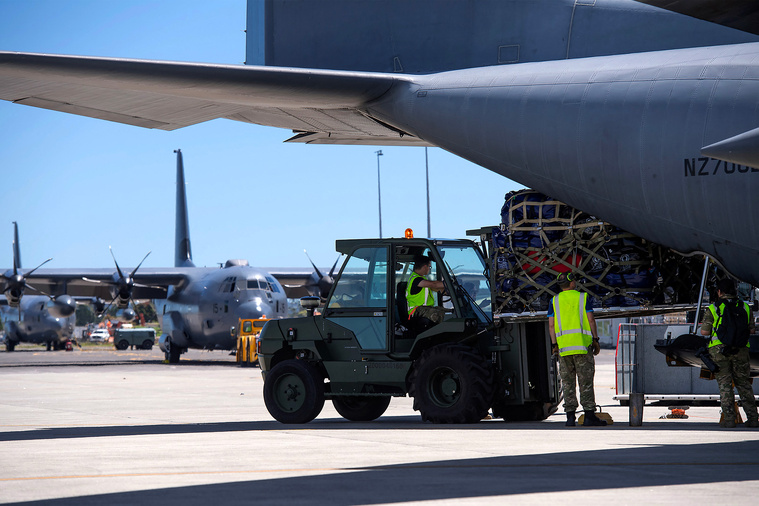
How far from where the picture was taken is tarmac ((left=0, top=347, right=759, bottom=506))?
243 inches

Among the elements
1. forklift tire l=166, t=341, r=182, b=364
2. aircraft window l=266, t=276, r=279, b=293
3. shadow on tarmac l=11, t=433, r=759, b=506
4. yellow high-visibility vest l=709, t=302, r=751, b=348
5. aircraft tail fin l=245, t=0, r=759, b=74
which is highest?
aircraft tail fin l=245, t=0, r=759, b=74

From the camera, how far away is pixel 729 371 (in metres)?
11.1

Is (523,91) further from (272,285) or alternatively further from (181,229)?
(181,229)

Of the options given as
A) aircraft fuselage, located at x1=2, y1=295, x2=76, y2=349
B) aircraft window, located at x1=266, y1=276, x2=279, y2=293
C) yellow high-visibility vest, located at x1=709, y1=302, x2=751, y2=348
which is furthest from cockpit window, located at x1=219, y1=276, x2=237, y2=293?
yellow high-visibility vest, located at x1=709, y1=302, x2=751, y2=348

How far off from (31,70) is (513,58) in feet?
20.6

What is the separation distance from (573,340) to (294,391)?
386cm

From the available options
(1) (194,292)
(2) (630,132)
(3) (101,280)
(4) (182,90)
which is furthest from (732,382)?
(3) (101,280)

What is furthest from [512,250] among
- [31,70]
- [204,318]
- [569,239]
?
[204,318]

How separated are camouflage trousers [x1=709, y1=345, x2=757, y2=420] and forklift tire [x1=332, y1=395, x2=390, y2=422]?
4.55 metres

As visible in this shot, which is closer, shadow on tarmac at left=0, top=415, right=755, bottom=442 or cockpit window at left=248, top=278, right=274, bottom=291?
shadow on tarmac at left=0, top=415, right=755, bottom=442

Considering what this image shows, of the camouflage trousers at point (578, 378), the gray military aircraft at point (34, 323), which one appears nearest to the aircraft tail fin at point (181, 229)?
the gray military aircraft at point (34, 323)

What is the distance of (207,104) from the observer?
43.9ft

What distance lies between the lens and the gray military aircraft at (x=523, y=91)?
33.1 feet

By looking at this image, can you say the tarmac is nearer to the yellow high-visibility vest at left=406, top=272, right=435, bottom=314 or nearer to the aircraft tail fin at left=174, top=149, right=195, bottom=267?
the yellow high-visibility vest at left=406, top=272, right=435, bottom=314
